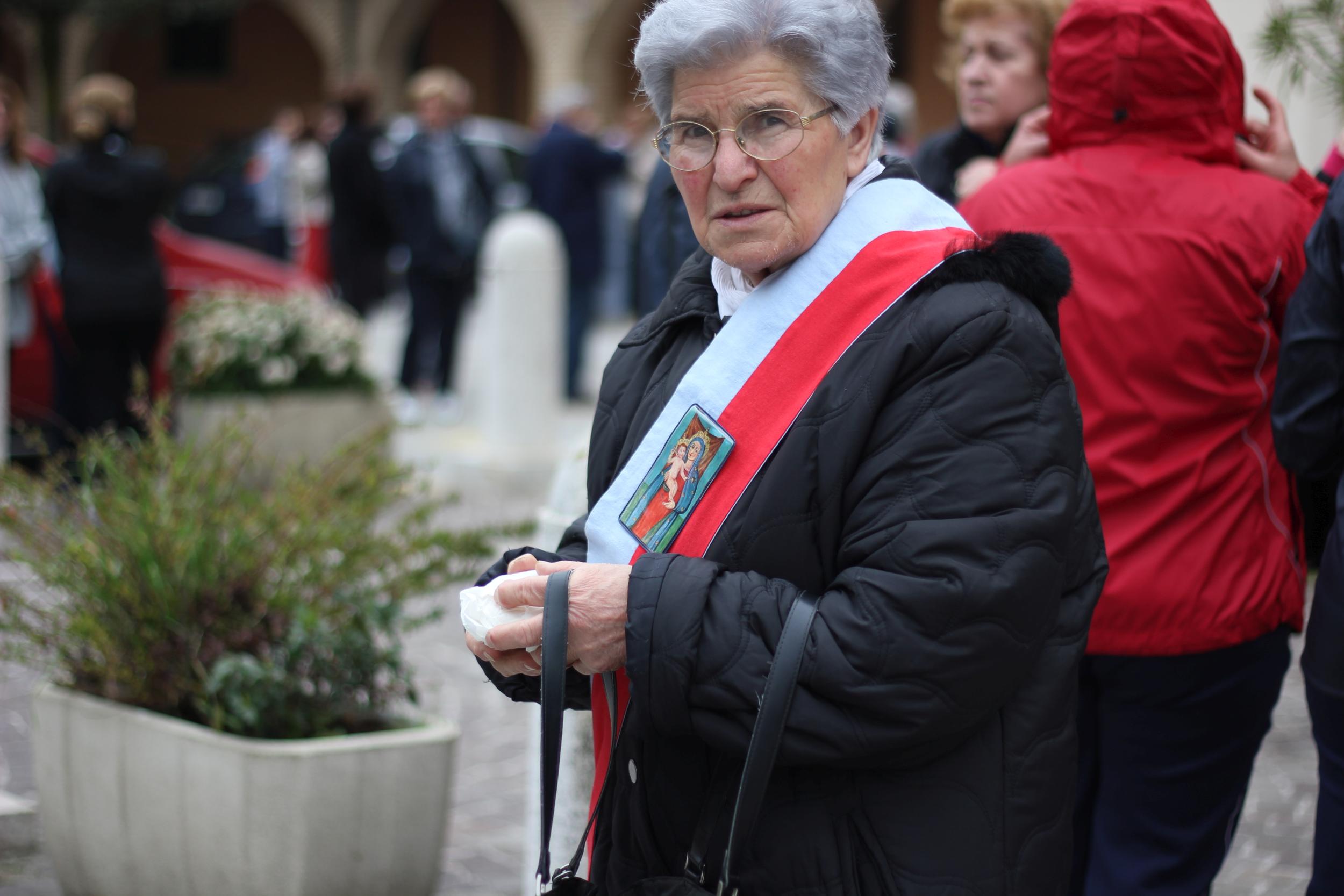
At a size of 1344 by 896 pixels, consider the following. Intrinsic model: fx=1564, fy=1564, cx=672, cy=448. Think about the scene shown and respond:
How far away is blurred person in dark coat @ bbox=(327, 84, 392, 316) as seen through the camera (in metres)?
11.3

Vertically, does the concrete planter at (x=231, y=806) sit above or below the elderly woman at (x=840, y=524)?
below

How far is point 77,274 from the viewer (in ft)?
25.0

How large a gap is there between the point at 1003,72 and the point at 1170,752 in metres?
1.64

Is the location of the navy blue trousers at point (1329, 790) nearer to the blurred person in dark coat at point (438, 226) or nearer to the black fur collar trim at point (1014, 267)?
the black fur collar trim at point (1014, 267)

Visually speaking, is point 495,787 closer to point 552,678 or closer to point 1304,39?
point 552,678

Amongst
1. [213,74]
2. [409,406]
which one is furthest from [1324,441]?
[213,74]

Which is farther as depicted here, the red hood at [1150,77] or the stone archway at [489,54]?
the stone archway at [489,54]

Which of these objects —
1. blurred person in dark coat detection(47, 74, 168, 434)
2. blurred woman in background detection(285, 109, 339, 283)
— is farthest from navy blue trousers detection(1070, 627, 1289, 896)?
blurred woman in background detection(285, 109, 339, 283)

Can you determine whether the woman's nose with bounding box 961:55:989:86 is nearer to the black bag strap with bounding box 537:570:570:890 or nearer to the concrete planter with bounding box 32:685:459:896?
the concrete planter with bounding box 32:685:459:896

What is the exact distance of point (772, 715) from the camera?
187cm

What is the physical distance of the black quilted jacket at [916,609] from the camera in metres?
1.88

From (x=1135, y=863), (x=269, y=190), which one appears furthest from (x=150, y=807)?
(x=269, y=190)

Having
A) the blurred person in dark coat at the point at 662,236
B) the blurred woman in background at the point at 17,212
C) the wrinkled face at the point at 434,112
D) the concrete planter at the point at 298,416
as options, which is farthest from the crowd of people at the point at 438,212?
the blurred person in dark coat at the point at 662,236

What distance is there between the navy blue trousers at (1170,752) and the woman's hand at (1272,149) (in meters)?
0.87
